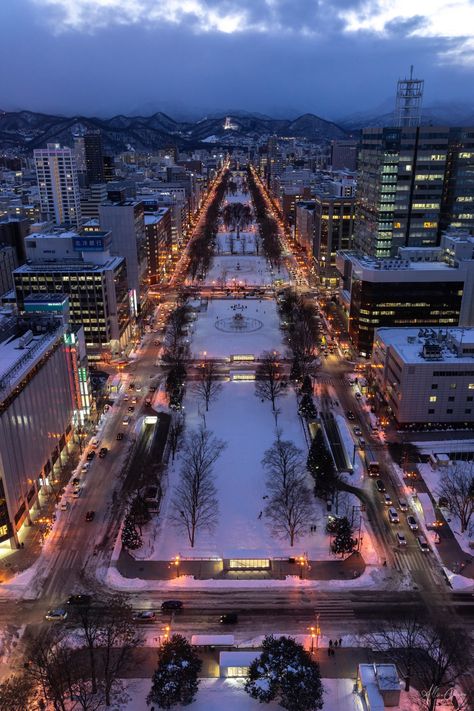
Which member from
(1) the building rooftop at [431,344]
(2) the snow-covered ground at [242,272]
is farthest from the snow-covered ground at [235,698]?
(2) the snow-covered ground at [242,272]

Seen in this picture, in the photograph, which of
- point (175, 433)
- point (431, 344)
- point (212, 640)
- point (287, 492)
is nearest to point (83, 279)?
point (175, 433)

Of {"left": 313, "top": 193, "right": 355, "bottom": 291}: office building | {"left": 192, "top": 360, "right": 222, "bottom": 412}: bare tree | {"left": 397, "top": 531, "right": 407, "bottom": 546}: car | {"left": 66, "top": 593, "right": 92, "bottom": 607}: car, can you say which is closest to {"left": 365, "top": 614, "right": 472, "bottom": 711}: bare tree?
{"left": 397, "top": 531, "right": 407, "bottom": 546}: car

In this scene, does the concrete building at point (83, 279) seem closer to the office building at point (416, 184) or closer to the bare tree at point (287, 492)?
the bare tree at point (287, 492)

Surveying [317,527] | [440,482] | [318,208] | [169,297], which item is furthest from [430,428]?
[318,208]

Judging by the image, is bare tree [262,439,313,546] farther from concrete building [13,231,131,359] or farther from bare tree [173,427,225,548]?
concrete building [13,231,131,359]

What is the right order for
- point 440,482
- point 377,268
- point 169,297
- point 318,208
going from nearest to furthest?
point 440,482
point 377,268
point 169,297
point 318,208

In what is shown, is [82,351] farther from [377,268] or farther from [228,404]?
[377,268]
